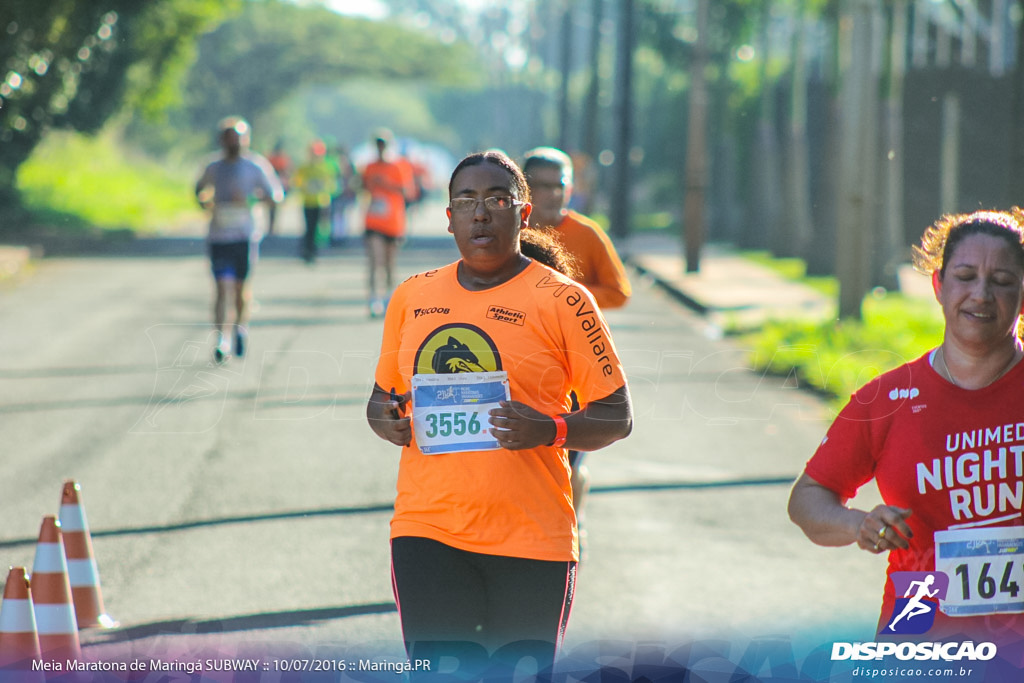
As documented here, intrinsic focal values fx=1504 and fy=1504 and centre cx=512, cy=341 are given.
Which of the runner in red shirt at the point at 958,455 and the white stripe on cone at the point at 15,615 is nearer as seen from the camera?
the runner in red shirt at the point at 958,455

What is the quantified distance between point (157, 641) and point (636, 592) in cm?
208

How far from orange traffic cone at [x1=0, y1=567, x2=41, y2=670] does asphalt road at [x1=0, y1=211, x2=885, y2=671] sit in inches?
25.6

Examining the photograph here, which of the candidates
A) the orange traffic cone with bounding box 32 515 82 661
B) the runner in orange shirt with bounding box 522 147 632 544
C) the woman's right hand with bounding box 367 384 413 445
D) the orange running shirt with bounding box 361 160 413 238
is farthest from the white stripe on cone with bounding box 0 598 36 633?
the orange running shirt with bounding box 361 160 413 238

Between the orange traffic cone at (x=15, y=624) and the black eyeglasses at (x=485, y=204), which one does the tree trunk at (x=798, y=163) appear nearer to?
the orange traffic cone at (x=15, y=624)

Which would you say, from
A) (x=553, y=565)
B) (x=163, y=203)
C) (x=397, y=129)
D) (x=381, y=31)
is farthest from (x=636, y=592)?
(x=397, y=129)

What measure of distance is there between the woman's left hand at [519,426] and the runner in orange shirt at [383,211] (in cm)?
1258

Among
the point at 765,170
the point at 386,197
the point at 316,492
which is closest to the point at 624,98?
the point at 765,170

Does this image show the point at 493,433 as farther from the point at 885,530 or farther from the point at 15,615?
the point at 15,615

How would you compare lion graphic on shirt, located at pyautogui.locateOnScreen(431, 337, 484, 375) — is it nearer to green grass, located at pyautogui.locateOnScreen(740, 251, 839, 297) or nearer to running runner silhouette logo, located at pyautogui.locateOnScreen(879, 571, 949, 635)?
running runner silhouette logo, located at pyautogui.locateOnScreen(879, 571, 949, 635)

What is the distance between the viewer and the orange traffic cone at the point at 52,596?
5.26m

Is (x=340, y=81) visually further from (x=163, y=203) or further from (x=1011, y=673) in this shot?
(x=1011, y=673)

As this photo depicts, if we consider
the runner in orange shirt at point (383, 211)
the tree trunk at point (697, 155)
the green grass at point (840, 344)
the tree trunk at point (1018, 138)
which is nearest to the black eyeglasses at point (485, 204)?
the tree trunk at point (1018, 138)

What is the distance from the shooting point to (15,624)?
4.81 metres

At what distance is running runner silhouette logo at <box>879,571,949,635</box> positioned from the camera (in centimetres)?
326
